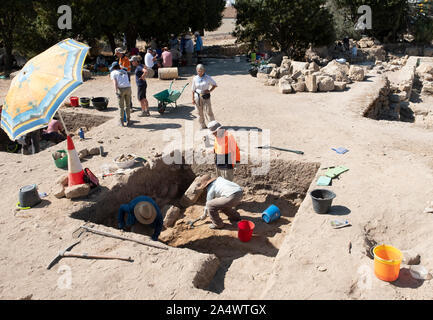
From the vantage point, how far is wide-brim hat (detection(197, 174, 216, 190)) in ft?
27.7

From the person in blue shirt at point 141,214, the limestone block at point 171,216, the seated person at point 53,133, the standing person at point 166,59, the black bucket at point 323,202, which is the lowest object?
the limestone block at point 171,216

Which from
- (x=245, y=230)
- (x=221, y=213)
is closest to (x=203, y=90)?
(x=221, y=213)

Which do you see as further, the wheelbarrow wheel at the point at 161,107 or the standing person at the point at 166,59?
the standing person at the point at 166,59

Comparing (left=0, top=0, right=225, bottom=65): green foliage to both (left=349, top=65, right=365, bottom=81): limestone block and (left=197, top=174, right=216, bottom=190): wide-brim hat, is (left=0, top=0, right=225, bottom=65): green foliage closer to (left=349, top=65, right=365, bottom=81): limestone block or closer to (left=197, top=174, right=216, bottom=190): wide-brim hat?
(left=349, top=65, right=365, bottom=81): limestone block

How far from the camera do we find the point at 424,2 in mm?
28391

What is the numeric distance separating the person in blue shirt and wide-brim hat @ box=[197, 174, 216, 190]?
6.71 ft

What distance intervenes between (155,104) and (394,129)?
7475mm

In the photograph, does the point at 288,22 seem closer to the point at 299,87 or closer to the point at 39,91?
the point at 299,87

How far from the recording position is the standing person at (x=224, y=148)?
7248mm

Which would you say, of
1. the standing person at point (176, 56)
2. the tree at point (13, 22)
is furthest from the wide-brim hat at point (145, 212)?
the tree at point (13, 22)

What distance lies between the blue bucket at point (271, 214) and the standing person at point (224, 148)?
1.10 m

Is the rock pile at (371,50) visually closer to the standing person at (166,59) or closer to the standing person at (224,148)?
the standing person at (166,59)

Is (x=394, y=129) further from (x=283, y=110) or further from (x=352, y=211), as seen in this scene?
(x=352, y=211)

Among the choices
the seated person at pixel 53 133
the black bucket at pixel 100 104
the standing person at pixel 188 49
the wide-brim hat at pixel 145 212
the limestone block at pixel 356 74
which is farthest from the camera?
the standing person at pixel 188 49
